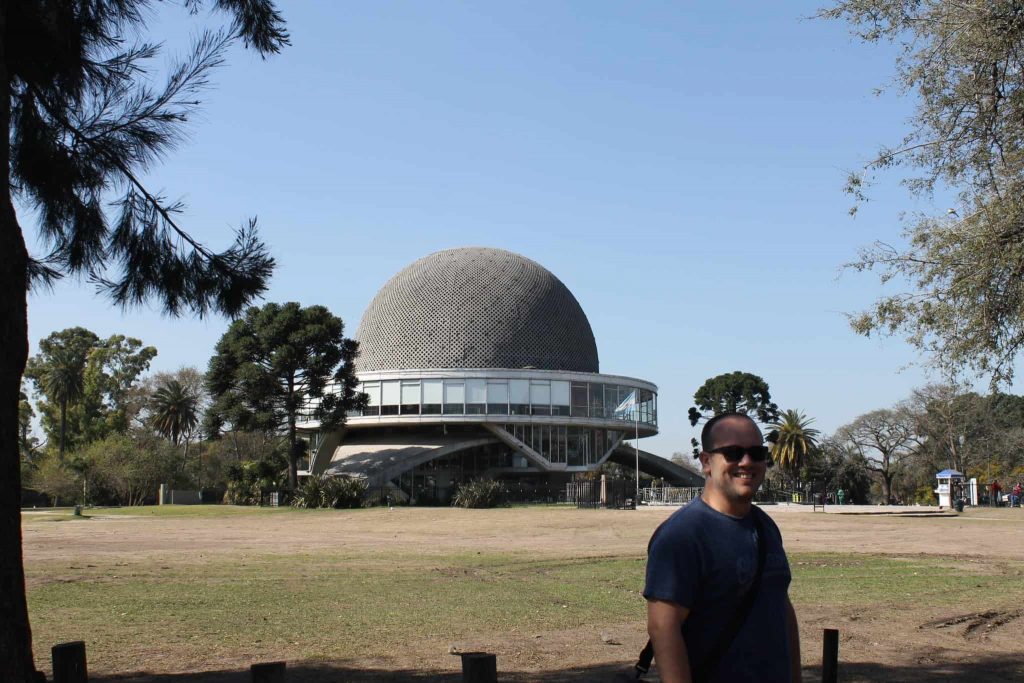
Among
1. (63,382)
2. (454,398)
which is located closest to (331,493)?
(454,398)

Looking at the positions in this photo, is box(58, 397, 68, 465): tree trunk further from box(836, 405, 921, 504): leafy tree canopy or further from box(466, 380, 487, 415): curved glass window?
box(836, 405, 921, 504): leafy tree canopy

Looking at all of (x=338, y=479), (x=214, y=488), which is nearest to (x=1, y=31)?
(x=338, y=479)

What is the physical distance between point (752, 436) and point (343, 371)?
34914 mm

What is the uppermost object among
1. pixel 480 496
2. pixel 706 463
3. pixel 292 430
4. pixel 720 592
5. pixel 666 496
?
pixel 292 430

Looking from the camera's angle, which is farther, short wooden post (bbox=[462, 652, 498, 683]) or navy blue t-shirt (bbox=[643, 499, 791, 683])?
short wooden post (bbox=[462, 652, 498, 683])

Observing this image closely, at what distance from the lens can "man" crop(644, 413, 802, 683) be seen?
2.70 m

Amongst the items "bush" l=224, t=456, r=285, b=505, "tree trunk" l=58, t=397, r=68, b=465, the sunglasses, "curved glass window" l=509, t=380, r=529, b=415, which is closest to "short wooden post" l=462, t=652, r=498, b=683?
the sunglasses

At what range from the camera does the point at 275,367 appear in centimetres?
3544

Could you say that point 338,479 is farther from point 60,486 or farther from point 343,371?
point 60,486

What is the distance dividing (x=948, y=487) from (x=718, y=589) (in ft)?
116

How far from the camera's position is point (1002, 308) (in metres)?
8.20

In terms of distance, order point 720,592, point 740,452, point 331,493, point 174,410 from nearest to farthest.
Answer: point 720,592
point 740,452
point 331,493
point 174,410

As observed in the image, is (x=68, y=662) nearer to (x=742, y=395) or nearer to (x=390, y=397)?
(x=390, y=397)

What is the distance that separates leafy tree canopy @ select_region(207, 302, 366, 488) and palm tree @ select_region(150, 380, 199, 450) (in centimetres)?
1775
